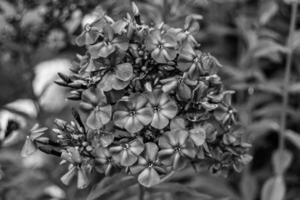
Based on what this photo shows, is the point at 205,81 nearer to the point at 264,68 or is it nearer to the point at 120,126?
the point at 120,126

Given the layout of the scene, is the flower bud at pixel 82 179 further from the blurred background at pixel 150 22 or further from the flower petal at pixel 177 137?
the blurred background at pixel 150 22

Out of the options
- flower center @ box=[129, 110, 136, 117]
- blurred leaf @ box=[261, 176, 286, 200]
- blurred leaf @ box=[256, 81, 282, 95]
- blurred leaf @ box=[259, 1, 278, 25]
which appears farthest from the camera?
blurred leaf @ box=[259, 1, 278, 25]

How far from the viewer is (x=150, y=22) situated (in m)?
2.75

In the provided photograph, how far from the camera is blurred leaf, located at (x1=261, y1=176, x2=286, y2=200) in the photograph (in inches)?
98.1

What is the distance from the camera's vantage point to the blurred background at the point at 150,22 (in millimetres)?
2568

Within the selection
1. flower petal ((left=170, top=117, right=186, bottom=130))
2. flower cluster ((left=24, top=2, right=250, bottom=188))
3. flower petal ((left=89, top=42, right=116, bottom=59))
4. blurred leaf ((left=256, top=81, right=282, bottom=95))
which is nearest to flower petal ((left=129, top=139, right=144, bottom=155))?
flower cluster ((left=24, top=2, right=250, bottom=188))

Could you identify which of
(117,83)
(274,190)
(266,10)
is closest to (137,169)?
(117,83)

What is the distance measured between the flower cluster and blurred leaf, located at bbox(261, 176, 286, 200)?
75 cm

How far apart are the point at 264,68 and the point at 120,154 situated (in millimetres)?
1821

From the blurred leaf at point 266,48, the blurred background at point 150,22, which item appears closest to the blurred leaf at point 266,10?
the blurred background at point 150,22

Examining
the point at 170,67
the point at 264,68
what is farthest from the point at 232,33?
the point at 170,67

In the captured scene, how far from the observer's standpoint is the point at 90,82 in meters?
1.77

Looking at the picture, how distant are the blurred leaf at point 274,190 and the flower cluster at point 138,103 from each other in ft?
2.47

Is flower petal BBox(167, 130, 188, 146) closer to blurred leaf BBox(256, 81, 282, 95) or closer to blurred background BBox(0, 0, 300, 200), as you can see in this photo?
blurred background BBox(0, 0, 300, 200)
